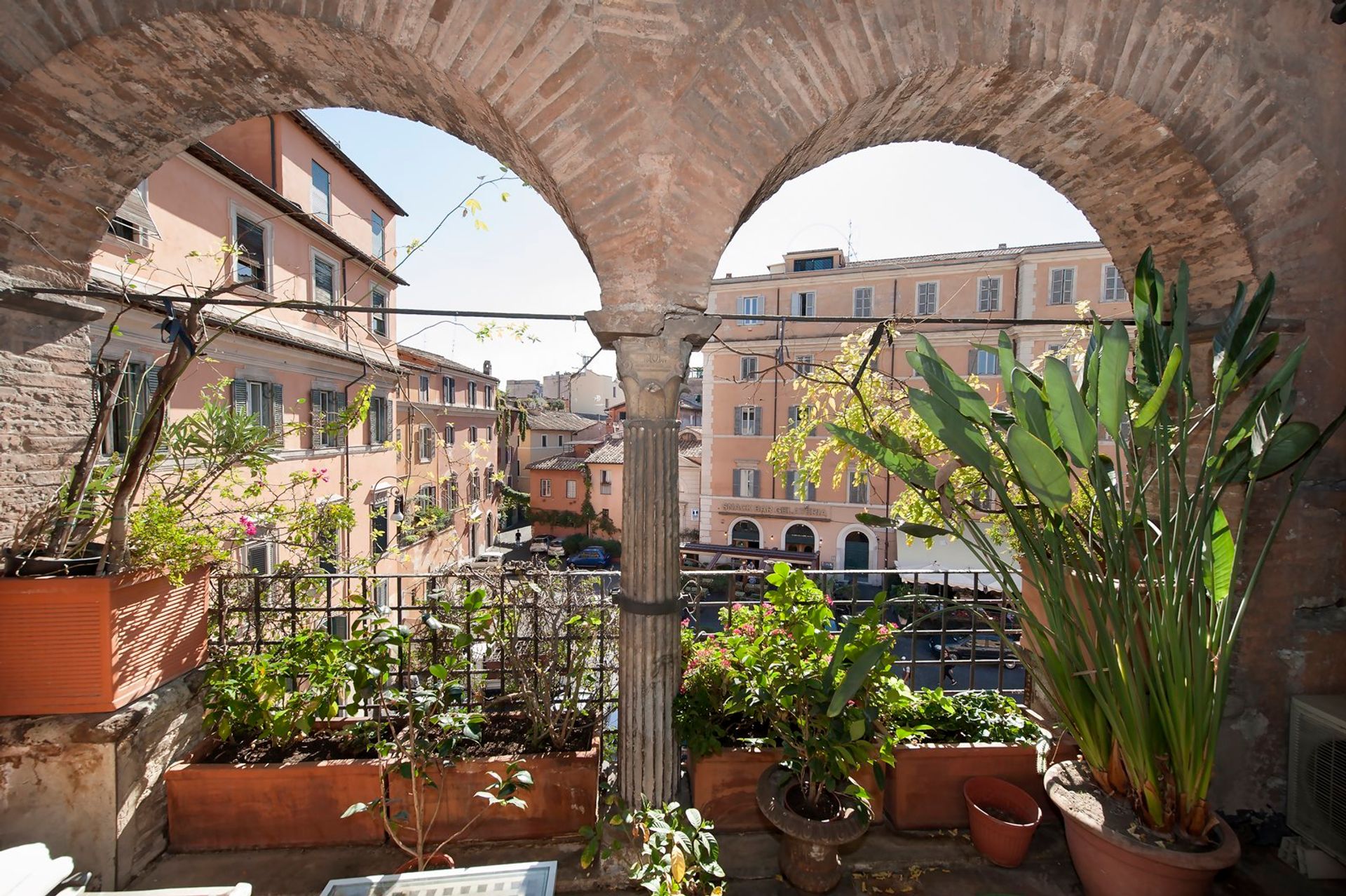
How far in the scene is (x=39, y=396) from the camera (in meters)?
2.84

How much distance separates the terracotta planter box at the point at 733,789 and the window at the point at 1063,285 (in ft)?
54.2

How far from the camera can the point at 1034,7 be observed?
2.58 metres

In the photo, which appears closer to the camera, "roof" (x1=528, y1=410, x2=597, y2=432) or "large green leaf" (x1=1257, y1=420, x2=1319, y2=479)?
"large green leaf" (x1=1257, y1=420, x2=1319, y2=479)

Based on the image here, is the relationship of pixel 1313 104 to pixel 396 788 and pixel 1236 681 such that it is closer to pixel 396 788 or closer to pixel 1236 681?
pixel 1236 681

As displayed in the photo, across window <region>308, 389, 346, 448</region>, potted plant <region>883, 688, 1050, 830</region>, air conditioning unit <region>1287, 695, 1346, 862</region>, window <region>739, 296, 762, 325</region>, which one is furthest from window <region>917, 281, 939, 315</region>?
potted plant <region>883, 688, 1050, 830</region>

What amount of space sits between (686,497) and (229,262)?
14.7m

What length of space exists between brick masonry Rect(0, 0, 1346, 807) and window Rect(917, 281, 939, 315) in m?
14.4

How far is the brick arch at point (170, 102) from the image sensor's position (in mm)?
2457

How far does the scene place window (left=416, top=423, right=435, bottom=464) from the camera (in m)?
15.1

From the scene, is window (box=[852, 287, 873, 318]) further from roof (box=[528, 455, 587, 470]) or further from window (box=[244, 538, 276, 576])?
window (box=[244, 538, 276, 576])

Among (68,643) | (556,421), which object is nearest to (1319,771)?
(68,643)

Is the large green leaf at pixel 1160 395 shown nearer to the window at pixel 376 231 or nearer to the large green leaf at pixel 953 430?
the large green leaf at pixel 953 430

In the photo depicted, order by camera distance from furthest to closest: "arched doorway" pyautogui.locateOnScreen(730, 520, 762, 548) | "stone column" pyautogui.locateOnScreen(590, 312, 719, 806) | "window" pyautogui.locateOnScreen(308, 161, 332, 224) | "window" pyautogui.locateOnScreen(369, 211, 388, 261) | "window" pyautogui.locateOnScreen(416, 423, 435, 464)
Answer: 1. "arched doorway" pyautogui.locateOnScreen(730, 520, 762, 548)
2. "window" pyautogui.locateOnScreen(416, 423, 435, 464)
3. "window" pyautogui.locateOnScreen(369, 211, 388, 261)
4. "window" pyautogui.locateOnScreen(308, 161, 332, 224)
5. "stone column" pyautogui.locateOnScreen(590, 312, 719, 806)

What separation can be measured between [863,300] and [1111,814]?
1624cm
